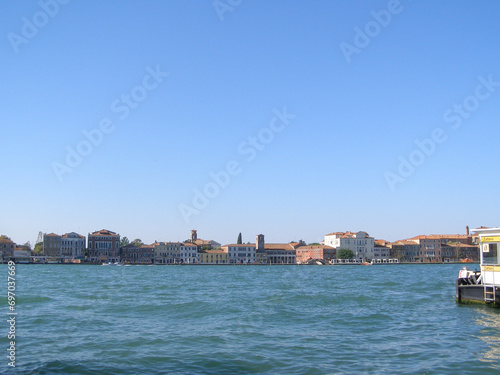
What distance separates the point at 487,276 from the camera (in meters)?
20.9

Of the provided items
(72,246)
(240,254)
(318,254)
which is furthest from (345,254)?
(72,246)

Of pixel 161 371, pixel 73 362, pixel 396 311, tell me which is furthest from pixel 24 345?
pixel 396 311

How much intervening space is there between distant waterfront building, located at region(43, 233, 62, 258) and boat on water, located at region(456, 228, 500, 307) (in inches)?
4310

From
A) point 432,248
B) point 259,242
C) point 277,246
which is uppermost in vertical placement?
point 259,242

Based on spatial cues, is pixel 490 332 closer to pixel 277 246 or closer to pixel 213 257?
pixel 213 257

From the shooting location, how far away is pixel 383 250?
130 metres

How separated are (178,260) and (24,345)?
11277 cm

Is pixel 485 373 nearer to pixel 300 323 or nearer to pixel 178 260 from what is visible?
pixel 300 323

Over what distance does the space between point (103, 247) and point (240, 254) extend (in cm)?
3386

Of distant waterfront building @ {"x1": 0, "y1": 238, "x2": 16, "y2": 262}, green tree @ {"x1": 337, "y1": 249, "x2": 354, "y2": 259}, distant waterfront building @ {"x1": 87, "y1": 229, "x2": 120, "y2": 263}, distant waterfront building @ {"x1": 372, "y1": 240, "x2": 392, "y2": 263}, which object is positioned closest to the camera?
distant waterfront building @ {"x1": 0, "y1": 238, "x2": 16, "y2": 262}

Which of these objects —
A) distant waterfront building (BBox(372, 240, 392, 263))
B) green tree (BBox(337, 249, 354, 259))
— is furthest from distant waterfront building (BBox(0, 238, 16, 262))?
distant waterfront building (BBox(372, 240, 392, 263))

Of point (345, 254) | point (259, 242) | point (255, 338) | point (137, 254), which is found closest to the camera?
point (255, 338)

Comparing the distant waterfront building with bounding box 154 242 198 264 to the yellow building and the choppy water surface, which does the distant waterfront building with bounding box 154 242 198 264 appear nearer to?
the yellow building

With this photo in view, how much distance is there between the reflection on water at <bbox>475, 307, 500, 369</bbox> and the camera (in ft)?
40.2
